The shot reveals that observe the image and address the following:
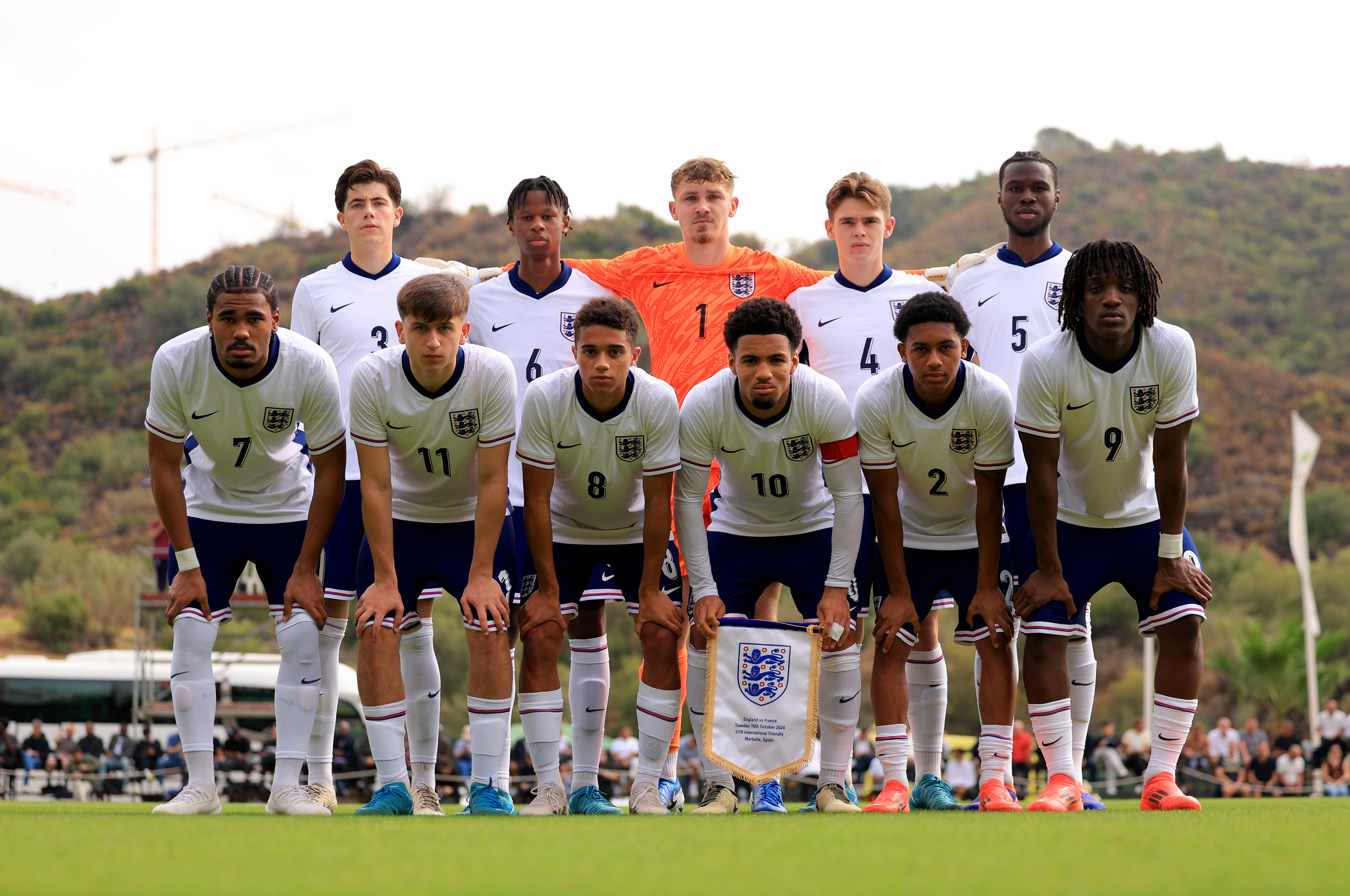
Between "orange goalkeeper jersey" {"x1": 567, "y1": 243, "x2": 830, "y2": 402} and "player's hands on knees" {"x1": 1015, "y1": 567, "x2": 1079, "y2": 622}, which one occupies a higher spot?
"orange goalkeeper jersey" {"x1": 567, "y1": 243, "x2": 830, "y2": 402}

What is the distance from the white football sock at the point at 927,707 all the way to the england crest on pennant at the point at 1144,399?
1.76m

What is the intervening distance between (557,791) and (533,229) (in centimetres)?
341

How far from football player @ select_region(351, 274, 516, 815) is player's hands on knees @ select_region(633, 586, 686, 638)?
2.28 feet

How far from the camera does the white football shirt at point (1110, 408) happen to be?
21.0ft

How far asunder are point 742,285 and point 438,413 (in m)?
2.44

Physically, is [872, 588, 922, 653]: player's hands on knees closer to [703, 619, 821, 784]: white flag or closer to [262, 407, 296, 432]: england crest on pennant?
[703, 619, 821, 784]: white flag

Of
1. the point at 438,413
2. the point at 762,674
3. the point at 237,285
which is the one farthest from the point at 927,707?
the point at 237,285

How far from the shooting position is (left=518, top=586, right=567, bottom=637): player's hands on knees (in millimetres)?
6344

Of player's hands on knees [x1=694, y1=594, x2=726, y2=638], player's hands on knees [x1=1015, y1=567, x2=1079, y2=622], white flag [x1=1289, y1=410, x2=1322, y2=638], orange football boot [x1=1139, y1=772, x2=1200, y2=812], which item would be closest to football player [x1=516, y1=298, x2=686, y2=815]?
player's hands on knees [x1=694, y1=594, x2=726, y2=638]

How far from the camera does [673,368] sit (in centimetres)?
809

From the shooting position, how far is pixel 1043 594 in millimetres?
6309

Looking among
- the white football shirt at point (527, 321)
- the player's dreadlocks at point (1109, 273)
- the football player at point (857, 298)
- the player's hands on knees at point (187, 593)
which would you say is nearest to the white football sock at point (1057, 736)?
the football player at point (857, 298)

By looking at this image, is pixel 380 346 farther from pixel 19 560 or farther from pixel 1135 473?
pixel 19 560

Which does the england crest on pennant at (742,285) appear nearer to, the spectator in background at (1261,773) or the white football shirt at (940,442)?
the white football shirt at (940,442)
